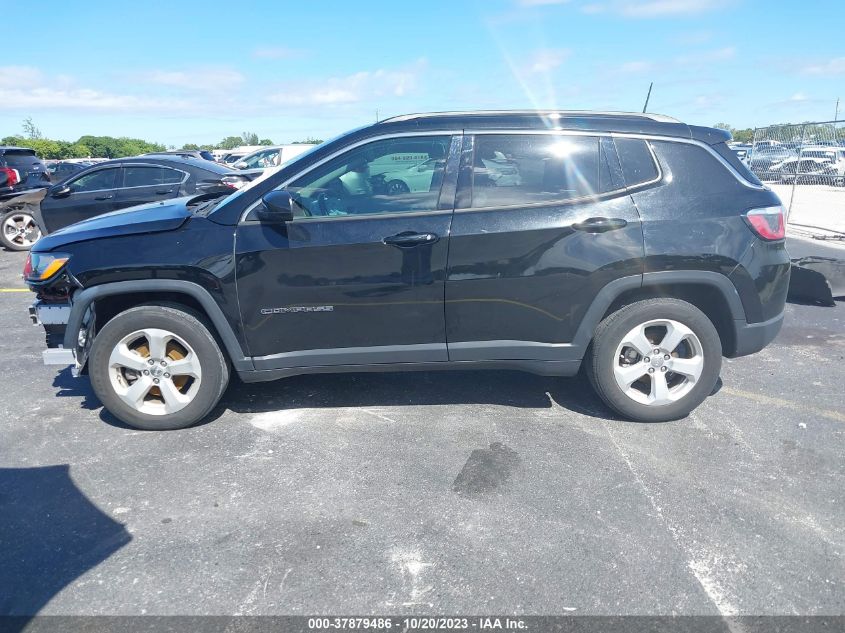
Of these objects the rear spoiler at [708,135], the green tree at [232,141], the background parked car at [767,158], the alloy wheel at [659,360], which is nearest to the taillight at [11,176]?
the alloy wheel at [659,360]

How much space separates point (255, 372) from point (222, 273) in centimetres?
65

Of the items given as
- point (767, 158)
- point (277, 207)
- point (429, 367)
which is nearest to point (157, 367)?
point (277, 207)

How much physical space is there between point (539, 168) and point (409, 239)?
Answer: 0.91m

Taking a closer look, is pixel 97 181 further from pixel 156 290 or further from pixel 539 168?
pixel 539 168

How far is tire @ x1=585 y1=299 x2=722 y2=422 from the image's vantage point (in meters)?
3.89

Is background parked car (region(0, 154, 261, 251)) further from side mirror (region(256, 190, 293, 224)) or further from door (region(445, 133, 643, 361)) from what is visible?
door (region(445, 133, 643, 361))

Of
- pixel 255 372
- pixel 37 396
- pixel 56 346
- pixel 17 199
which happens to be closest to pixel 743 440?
pixel 255 372

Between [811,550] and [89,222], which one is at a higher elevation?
[89,222]

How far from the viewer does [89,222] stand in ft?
14.0

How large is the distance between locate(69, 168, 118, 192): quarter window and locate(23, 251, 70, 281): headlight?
6.66 m

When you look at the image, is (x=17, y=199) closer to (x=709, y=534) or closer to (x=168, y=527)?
(x=168, y=527)

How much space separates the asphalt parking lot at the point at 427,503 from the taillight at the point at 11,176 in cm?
884

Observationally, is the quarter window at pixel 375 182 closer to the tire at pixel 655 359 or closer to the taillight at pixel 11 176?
the tire at pixel 655 359

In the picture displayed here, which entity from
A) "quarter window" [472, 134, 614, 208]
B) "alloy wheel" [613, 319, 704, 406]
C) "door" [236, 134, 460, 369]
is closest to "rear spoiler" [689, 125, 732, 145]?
"quarter window" [472, 134, 614, 208]
